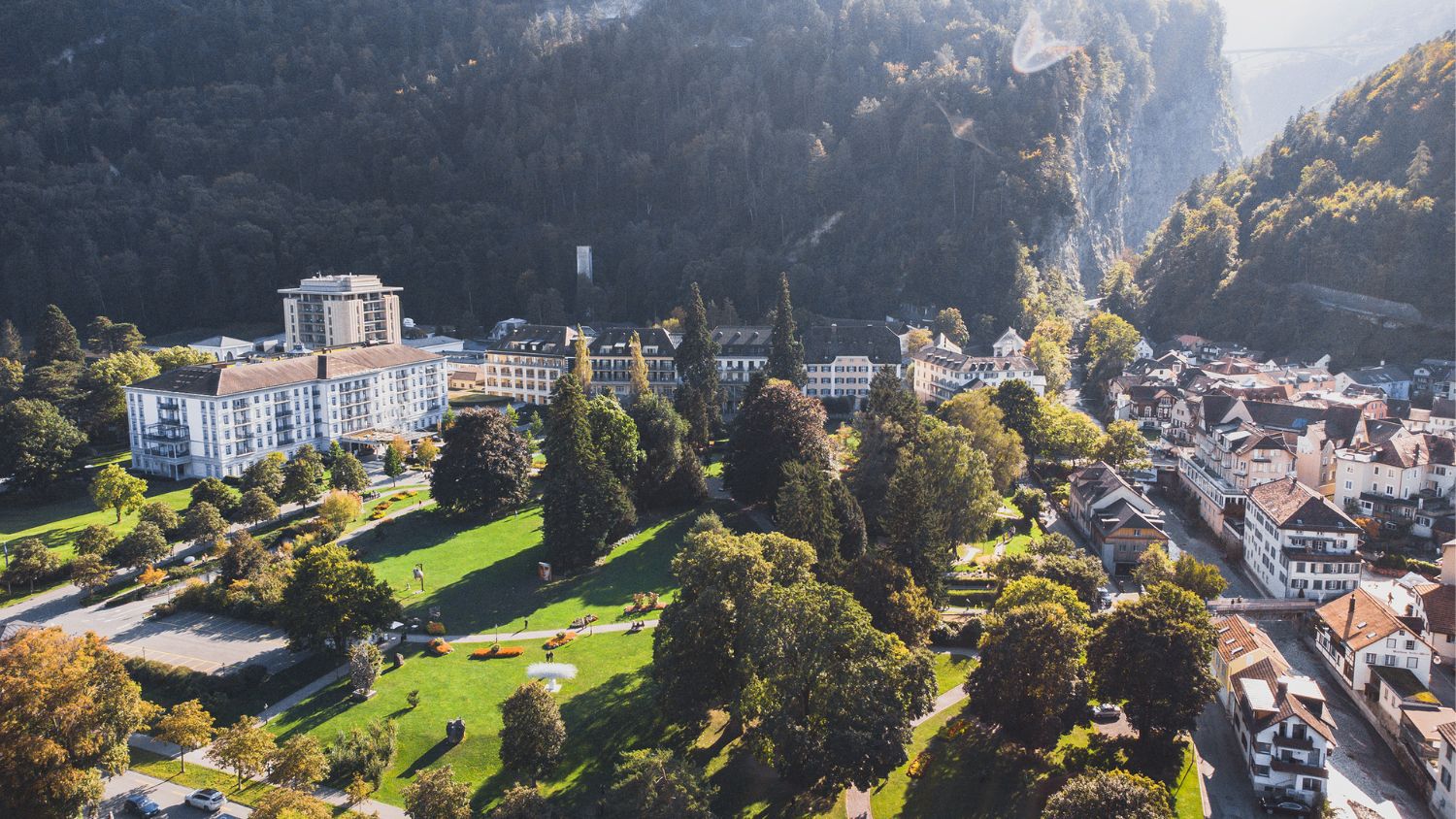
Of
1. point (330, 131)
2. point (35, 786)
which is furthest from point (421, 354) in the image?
point (330, 131)

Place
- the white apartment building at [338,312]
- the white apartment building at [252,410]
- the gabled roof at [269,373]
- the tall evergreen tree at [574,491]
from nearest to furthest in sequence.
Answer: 1. the tall evergreen tree at [574,491]
2. the white apartment building at [252,410]
3. the gabled roof at [269,373]
4. the white apartment building at [338,312]

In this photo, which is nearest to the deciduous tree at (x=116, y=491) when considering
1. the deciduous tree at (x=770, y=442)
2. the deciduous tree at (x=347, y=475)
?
the deciduous tree at (x=347, y=475)

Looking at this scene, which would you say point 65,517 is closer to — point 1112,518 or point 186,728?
point 186,728

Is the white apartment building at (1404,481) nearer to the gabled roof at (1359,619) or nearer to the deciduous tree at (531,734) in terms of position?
Answer: the gabled roof at (1359,619)

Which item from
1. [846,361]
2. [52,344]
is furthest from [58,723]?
[52,344]

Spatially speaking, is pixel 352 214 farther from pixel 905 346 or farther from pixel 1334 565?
pixel 1334 565

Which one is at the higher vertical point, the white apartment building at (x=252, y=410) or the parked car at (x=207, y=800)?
the white apartment building at (x=252, y=410)
